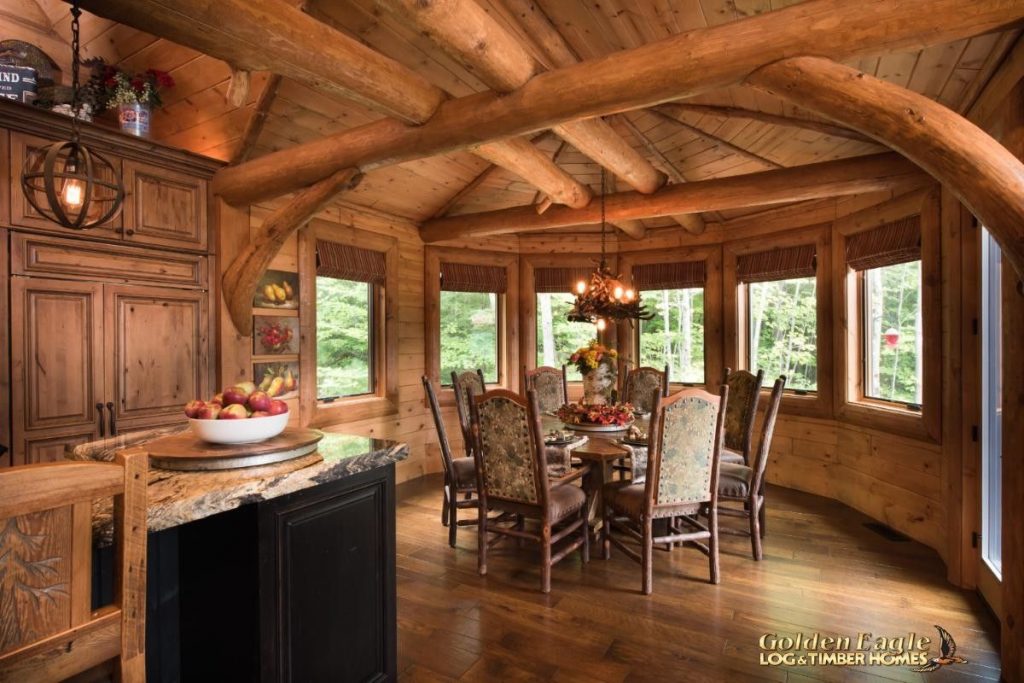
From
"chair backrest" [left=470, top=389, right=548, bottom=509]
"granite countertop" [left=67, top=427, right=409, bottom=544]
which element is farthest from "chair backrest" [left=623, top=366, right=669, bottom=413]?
"granite countertop" [left=67, top=427, right=409, bottom=544]

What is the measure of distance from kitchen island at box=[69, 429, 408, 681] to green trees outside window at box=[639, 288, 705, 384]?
4.35 meters

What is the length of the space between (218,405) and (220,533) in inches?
16.3

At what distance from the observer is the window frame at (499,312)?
538 cm

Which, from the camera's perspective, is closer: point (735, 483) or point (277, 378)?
point (735, 483)

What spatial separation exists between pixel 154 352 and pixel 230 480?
209 centimetres

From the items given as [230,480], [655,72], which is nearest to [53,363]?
[230,480]

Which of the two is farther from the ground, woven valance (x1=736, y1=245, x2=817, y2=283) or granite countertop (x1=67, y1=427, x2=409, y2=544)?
woven valance (x1=736, y1=245, x2=817, y2=283)

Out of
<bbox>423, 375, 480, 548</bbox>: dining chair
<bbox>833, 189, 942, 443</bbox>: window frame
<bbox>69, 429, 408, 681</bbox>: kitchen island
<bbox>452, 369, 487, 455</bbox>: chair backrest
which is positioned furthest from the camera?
<bbox>452, 369, 487, 455</bbox>: chair backrest

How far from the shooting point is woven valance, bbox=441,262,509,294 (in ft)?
18.1

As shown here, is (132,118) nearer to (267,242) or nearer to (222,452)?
(267,242)

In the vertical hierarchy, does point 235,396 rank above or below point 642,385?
above

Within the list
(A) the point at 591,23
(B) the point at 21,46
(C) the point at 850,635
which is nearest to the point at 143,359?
(B) the point at 21,46

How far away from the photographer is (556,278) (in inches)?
233

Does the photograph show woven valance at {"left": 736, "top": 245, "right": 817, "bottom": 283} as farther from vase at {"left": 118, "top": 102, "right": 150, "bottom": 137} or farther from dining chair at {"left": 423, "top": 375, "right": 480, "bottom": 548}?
vase at {"left": 118, "top": 102, "right": 150, "bottom": 137}
